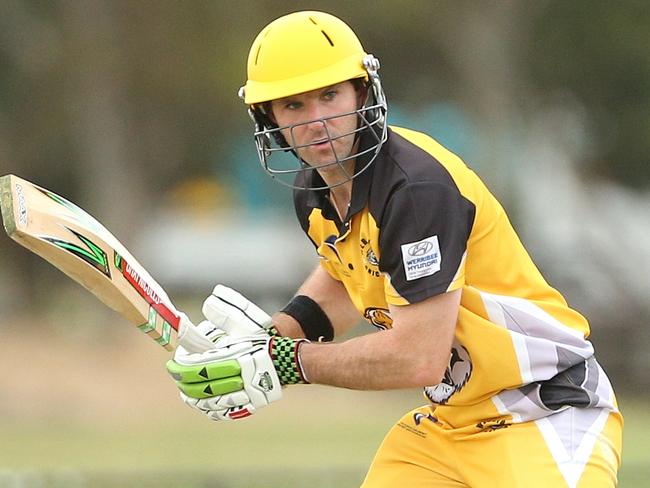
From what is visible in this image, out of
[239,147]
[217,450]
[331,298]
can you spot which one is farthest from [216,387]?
[239,147]

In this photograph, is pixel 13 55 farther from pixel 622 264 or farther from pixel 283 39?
pixel 283 39

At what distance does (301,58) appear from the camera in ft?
10.7

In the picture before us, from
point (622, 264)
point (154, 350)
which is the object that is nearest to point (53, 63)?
point (154, 350)

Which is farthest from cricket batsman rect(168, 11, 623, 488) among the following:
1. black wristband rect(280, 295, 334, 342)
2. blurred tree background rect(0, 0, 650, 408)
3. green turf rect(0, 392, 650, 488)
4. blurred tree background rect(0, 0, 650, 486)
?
blurred tree background rect(0, 0, 650, 408)

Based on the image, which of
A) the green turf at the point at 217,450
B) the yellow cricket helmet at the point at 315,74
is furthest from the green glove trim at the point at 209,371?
the green turf at the point at 217,450

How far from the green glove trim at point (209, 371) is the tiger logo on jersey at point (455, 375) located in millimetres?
513

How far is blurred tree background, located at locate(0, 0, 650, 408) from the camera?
42.6ft

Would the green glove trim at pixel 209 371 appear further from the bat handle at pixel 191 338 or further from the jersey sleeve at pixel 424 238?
the jersey sleeve at pixel 424 238

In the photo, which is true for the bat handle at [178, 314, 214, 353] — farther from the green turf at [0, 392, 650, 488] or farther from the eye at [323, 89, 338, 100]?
the green turf at [0, 392, 650, 488]

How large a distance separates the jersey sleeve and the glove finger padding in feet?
2.14

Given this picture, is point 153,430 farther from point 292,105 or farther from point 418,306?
point 418,306

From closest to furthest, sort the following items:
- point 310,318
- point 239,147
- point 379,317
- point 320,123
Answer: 1. point 320,123
2. point 379,317
3. point 310,318
4. point 239,147

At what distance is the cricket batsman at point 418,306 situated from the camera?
10.4 feet

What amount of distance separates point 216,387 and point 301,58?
83cm
